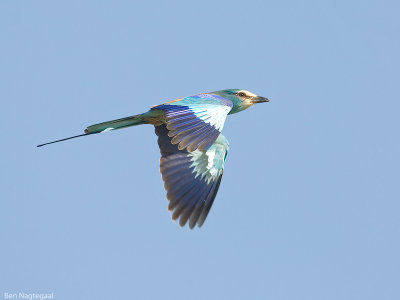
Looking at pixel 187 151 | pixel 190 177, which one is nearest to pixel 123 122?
pixel 187 151

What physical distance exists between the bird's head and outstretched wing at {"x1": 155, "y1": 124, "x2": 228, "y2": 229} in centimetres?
101

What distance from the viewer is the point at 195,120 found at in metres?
13.5

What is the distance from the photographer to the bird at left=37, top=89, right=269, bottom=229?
44.0ft

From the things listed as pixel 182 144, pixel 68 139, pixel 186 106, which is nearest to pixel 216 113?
pixel 186 106

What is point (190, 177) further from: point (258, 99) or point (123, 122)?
point (258, 99)

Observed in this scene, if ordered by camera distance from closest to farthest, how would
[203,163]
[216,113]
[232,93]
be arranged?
[216,113] → [203,163] → [232,93]

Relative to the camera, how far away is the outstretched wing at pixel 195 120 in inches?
508

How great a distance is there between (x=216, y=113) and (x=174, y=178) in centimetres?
138

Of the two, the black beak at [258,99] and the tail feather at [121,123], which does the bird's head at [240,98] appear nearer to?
the black beak at [258,99]

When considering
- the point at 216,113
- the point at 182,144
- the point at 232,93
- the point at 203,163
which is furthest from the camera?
the point at 232,93

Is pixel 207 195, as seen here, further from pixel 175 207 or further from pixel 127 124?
pixel 127 124

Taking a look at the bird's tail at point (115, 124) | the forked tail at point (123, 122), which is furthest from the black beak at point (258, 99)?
the bird's tail at point (115, 124)

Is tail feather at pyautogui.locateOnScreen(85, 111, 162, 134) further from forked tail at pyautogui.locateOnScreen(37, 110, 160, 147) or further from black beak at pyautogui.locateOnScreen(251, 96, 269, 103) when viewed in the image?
black beak at pyautogui.locateOnScreen(251, 96, 269, 103)

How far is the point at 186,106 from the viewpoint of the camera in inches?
558
